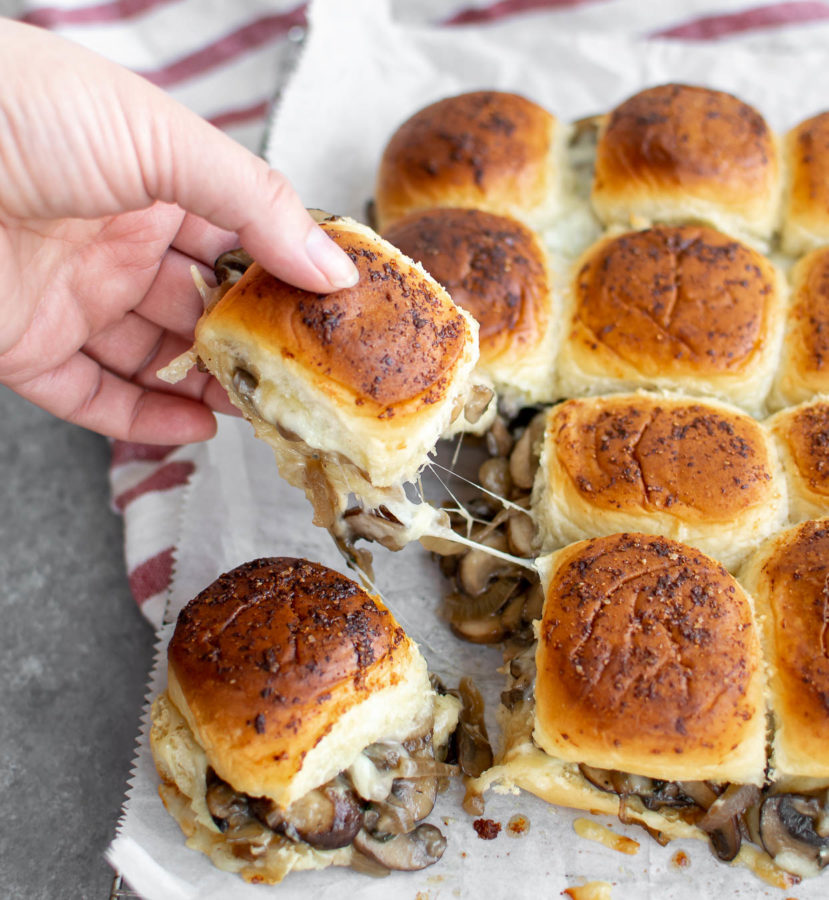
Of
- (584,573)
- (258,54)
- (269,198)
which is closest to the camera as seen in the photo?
(269,198)

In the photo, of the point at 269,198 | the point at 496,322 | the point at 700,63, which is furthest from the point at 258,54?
the point at 269,198

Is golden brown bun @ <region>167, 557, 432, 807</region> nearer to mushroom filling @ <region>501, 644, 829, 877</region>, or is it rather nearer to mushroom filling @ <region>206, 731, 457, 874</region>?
mushroom filling @ <region>206, 731, 457, 874</region>

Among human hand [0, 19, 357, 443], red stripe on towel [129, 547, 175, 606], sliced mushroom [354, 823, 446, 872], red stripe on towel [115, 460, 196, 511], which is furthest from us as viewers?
red stripe on towel [115, 460, 196, 511]

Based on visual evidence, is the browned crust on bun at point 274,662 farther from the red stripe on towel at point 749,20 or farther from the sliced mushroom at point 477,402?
the red stripe on towel at point 749,20

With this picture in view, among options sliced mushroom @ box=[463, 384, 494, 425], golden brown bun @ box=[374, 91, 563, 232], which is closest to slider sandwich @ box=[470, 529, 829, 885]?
sliced mushroom @ box=[463, 384, 494, 425]

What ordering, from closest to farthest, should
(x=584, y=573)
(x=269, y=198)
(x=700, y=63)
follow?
(x=269, y=198) < (x=584, y=573) < (x=700, y=63)

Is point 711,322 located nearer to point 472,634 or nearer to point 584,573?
point 584,573
